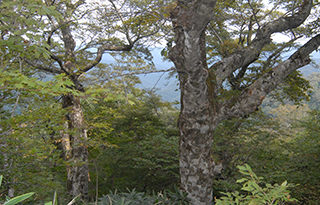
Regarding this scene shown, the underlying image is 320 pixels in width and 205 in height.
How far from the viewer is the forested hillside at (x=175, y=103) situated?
273 centimetres

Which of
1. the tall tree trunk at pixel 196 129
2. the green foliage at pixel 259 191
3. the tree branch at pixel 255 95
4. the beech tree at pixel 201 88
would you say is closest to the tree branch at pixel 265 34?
the beech tree at pixel 201 88

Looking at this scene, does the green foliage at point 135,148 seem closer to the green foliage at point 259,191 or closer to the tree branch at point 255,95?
the tree branch at point 255,95

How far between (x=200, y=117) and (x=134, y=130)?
20.7 ft

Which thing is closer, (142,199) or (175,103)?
(142,199)

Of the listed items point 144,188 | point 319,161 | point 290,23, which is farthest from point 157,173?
point 290,23

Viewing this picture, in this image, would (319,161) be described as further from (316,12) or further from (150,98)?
(150,98)

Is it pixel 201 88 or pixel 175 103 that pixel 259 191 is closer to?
pixel 201 88

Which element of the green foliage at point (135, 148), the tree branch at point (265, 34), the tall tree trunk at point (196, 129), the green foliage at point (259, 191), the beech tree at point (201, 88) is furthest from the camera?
the green foliage at point (135, 148)

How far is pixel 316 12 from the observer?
5859 millimetres

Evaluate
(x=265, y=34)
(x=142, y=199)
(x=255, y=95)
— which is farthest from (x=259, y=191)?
(x=265, y=34)

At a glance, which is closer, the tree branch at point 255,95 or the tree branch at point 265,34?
the tree branch at point 255,95

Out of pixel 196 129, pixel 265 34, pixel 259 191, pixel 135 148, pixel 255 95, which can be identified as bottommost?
pixel 259 191

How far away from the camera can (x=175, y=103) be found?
6.76 meters

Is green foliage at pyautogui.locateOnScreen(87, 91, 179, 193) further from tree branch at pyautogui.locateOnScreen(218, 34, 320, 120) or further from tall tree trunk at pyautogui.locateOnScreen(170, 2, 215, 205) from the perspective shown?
tree branch at pyautogui.locateOnScreen(218, 34, 320, 120)
